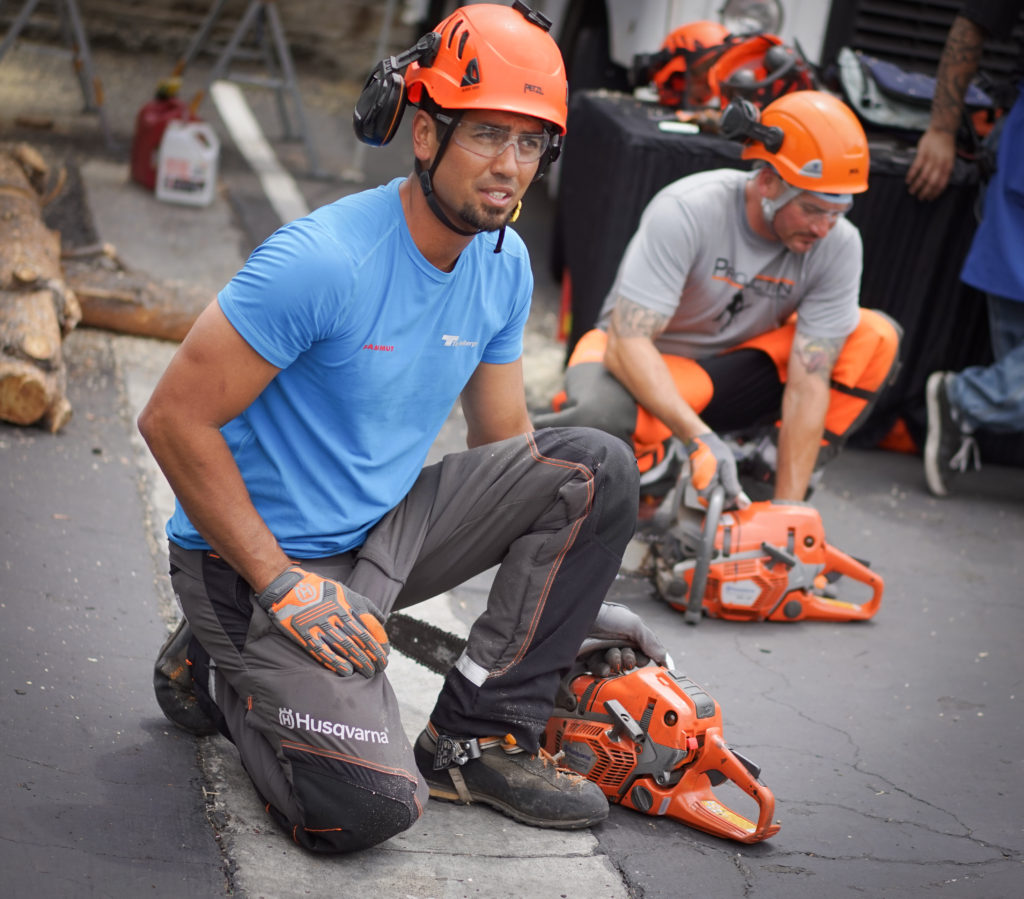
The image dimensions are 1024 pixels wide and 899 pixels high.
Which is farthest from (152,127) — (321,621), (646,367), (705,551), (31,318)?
(321,621)

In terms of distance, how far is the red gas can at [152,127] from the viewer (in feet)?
22.0

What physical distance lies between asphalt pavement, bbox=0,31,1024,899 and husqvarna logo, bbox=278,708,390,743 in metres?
0.26

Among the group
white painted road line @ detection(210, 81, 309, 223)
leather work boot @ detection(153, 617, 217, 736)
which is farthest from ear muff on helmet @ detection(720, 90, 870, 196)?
white painted road line @ detection(210, 81, 309, 223)

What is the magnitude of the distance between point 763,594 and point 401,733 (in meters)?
1.68

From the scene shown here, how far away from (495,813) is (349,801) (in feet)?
1.52

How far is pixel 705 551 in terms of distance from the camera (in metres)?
3.60

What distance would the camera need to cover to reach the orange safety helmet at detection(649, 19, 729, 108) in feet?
17.6

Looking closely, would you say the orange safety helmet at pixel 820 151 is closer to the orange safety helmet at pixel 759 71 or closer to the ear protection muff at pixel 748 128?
the ear protection muff at pixel 748 128

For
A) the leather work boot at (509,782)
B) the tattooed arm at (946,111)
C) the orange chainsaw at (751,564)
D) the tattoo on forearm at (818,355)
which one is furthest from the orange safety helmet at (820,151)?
the leather work boot at (509,782)

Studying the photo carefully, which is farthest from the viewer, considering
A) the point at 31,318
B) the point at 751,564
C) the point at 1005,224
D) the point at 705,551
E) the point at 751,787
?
the point at 1005,224

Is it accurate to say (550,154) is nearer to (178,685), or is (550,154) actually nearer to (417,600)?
(417,600)

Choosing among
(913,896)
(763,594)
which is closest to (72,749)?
(913,896)

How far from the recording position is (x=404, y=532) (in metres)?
2.64

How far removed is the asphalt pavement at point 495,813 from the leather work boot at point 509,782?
39 mm
